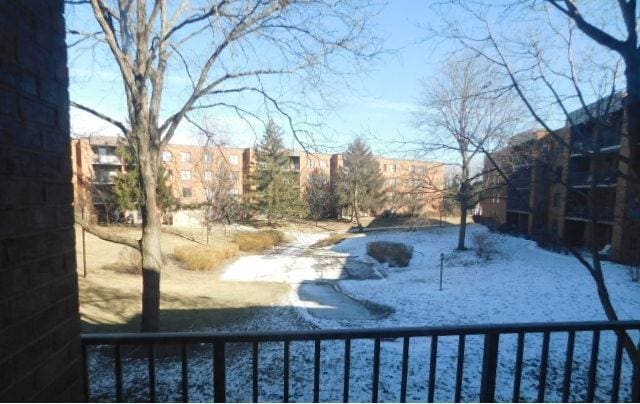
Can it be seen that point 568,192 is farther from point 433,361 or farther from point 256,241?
point 256,241

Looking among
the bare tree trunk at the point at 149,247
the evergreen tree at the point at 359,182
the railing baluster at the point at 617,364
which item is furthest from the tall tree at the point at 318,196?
the railing baluster at the point at 617,364

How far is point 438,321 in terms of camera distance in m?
8.50

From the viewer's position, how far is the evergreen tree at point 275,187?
33125 mm

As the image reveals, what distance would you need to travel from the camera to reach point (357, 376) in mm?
5199

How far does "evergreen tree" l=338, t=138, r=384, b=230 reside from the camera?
120 ft

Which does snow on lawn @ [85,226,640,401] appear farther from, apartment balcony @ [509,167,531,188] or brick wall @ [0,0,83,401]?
brick wall @ [0,0,83,401]

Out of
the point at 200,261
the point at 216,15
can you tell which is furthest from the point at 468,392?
the point at 200,261

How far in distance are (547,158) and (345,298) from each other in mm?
7211

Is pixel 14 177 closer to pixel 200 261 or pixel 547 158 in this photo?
pixel 547 158

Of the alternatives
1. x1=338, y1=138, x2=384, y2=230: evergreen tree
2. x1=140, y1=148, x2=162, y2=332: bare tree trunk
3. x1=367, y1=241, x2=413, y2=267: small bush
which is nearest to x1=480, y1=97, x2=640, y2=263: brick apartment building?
x1=367, y1=241, x2=413, y2=267: small bush

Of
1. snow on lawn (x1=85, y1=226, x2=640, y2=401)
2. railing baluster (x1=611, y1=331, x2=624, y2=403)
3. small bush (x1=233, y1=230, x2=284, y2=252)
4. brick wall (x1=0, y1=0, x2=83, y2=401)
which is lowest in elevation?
small bush (x1=233, y1=230, x2=284, y2=252)

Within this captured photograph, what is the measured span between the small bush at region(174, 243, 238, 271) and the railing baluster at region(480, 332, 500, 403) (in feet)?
48.4

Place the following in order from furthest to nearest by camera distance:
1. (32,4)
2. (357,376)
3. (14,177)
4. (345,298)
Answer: (345,298) < (357,376) < (32,4) < (14,177)

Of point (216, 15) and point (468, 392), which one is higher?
point (216, 15)
